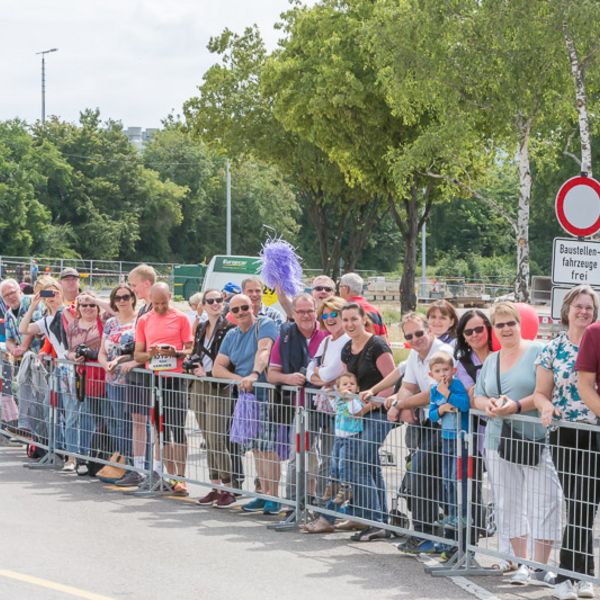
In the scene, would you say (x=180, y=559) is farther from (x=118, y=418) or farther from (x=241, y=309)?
(x=118, y=418)

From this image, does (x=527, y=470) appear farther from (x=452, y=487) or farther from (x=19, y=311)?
(x=19, y=311)

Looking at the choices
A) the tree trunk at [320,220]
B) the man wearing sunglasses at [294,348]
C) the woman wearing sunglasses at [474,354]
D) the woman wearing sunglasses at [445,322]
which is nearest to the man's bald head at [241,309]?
the man wearing sunglasses at [294,348]

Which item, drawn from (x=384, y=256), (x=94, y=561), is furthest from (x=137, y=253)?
(x=94, y=561)

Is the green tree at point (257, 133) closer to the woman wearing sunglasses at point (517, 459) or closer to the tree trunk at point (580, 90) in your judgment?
the tree trunk at point (580, 90)

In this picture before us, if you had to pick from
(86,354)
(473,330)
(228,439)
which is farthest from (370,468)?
(86,354)

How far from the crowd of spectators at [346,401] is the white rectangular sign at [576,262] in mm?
1892

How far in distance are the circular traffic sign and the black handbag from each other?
179 inches

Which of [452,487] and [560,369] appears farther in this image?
[452,487]

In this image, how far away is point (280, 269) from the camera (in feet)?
42.7

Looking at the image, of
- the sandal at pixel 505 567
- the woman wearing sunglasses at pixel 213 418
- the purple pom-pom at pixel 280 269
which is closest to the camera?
the sandal at pixel 505 567

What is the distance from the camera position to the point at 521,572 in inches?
319

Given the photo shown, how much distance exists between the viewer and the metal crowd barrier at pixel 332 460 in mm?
7848

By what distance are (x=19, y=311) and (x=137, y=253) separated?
77.4 meters

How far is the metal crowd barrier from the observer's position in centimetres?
785
